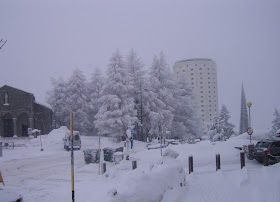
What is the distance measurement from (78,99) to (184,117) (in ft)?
60.2

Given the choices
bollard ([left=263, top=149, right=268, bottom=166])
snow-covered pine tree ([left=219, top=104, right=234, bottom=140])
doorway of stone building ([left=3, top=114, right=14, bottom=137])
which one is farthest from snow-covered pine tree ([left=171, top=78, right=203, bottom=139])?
bollard ([left=263, top=149, right=268, bottom=166])

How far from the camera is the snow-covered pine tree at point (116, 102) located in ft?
125

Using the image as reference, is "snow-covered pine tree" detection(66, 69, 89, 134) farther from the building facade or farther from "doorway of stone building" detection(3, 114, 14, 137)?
the building facade

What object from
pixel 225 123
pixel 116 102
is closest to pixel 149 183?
pixel 116 102

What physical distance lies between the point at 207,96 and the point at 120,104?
400 ft

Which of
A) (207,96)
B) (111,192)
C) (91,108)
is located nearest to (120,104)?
(91,108)

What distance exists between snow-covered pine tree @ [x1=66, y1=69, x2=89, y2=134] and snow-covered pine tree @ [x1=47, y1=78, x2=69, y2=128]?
6.16ft

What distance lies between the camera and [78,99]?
5038 cm

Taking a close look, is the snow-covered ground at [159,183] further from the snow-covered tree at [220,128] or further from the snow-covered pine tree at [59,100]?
the snow-covered pine tree at [59,100]

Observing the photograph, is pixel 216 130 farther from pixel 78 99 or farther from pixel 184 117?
pixel 78 99

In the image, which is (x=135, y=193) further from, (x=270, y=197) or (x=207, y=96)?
(x=207, y=96)

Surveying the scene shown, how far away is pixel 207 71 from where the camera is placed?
157m

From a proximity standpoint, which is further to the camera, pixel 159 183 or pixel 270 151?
pixel 270 151

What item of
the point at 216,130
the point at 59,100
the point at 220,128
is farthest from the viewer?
the point at 59,100
